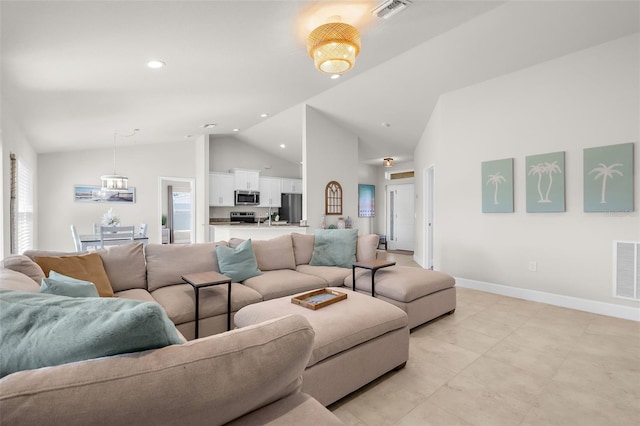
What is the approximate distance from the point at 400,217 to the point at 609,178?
5.80 metres

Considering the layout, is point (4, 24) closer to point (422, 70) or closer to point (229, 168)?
point (422, 70)

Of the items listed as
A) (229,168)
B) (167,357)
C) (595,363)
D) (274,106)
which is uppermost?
(274,106)

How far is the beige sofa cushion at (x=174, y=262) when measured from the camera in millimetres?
2934

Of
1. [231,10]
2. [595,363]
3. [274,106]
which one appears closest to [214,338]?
[231,10]

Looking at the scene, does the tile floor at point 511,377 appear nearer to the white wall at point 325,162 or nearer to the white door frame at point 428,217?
the white door frame at point 428,217

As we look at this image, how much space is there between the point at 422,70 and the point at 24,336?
4.66 metres

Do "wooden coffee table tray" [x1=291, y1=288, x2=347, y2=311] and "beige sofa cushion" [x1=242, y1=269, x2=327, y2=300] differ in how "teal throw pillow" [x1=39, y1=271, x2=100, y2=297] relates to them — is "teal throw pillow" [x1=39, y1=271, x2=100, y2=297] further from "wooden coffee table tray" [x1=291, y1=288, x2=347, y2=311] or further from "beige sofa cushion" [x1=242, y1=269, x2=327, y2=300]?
"beige sofa cushion" [x1=242, y1=269, x2=327, y2=300]

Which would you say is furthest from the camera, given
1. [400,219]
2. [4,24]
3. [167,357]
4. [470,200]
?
[400,219]

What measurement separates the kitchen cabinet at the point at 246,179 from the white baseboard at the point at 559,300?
5.59 meters

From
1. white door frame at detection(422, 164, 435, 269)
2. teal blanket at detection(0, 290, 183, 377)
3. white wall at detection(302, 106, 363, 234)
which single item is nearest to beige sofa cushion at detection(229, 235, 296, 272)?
white wall at detection(302, 106, 363, 234)

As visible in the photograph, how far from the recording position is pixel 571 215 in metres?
3.63

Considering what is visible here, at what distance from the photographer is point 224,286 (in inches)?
117

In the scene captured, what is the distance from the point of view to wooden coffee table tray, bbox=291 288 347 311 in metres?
2.26

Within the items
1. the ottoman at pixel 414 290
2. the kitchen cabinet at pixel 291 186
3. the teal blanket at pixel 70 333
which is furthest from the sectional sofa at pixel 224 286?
the kitchen cabinet at pixel 291 186
